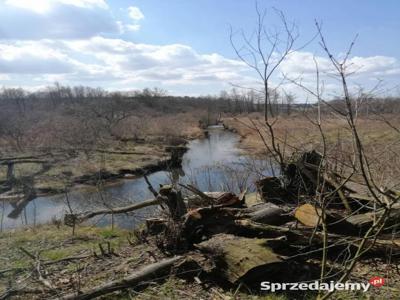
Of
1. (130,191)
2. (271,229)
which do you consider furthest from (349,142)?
(130,191)

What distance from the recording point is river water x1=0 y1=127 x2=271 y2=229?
12.2m

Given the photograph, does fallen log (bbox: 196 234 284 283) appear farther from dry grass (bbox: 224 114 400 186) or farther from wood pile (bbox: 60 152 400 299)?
dry grass (bbox: 224 114 400 186)

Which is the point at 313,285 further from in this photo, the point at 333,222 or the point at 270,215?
the point at 270,215

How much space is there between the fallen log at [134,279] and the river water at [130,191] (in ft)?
15.6

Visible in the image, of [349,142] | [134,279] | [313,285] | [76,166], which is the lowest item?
[76,166]

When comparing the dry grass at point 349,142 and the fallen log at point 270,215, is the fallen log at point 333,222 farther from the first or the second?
the dry grass at point 349,142

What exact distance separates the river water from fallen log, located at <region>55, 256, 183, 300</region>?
475cm

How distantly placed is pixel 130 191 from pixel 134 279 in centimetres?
1723

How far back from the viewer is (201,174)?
2208 cm

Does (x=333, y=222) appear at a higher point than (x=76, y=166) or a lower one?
higher

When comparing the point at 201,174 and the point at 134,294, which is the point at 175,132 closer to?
the point at 201,174

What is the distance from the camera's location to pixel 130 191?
21734 millimetres

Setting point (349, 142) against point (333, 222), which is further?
point (349, 142)

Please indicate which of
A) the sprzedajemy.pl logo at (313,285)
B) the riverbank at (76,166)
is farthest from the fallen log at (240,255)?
the riverbank at (76,166)
